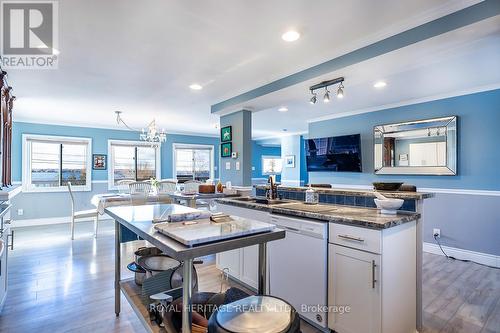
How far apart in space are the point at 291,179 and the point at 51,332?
702 cm

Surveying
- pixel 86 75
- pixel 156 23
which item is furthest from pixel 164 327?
pixel 86 75

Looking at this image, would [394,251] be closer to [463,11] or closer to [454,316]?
[454,316]

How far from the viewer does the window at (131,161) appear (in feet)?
23.2

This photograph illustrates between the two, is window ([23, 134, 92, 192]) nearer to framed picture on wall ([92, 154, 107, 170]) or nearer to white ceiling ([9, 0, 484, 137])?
framed picture on wall ([92, 154, 107, 170])

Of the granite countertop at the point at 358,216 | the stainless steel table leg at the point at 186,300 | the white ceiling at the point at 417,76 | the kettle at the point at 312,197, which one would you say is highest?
the white ceiling at the point at 417,76

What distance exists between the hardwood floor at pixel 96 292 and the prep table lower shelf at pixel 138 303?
415 millimetres

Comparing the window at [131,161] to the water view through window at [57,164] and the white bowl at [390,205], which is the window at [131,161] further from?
the white bowl at [390,205]

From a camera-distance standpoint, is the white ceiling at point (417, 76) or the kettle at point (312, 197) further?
the kettle at point (312, 197)

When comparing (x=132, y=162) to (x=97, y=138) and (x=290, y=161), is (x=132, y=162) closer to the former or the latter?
(x=97, y=138)

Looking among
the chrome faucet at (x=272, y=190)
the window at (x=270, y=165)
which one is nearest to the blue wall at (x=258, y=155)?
the window at (x=270, y=165)

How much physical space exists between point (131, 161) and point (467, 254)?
7.52m

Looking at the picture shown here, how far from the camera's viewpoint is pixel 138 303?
1649mm

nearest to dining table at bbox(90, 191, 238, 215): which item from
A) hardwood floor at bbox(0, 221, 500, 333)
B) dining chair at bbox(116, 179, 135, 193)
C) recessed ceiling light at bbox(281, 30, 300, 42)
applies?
hardwood floor at bbox(0, 221, 500, 333)

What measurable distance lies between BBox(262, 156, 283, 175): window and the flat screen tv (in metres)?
5.00
